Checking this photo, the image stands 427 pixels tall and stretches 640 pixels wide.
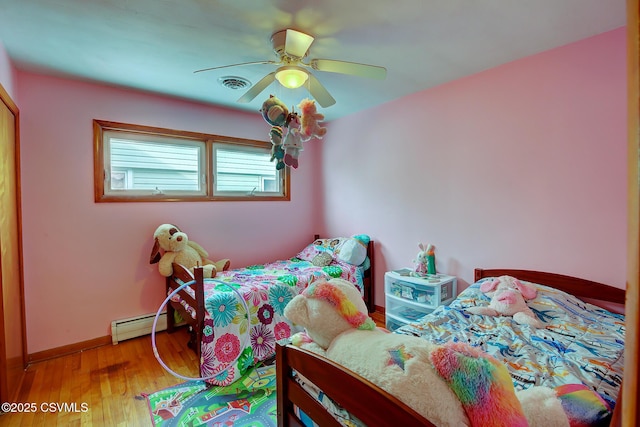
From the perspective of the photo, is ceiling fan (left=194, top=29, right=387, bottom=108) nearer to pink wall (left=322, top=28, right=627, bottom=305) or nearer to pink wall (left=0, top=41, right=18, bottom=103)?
pink wall (left=322, top=28, right=627, bottom=305)

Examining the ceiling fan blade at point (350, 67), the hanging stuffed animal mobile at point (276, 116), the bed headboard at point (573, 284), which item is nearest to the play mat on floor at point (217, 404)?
the hanging stuffed animal mobile at point (276, 116)

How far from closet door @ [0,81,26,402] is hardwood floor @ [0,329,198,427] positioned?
145mm

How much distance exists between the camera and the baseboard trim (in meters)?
2.40

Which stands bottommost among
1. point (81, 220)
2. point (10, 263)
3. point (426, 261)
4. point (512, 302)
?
point (512, 302)

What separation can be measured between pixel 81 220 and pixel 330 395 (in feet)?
8.89

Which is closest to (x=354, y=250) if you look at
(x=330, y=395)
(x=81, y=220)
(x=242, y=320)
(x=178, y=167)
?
(x=242, y=320)

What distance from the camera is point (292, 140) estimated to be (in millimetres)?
2064

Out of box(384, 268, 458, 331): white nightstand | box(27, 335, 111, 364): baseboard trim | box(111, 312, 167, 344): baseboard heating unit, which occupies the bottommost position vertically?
box(27, 335, 111, 364): baseboard trim

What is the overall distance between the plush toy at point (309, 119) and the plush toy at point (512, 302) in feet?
5.21

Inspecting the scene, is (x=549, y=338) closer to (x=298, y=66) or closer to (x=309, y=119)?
(x=309, y=119)

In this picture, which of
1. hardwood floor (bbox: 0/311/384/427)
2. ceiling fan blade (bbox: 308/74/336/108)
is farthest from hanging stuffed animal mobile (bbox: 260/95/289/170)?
hardwood floor (bbox: 0/311/384/427)

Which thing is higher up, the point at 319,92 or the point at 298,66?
the point at 298,66

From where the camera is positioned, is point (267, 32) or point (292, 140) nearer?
point (267, 32)

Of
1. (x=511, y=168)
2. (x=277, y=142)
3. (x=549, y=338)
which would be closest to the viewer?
(x=549, y=338)
